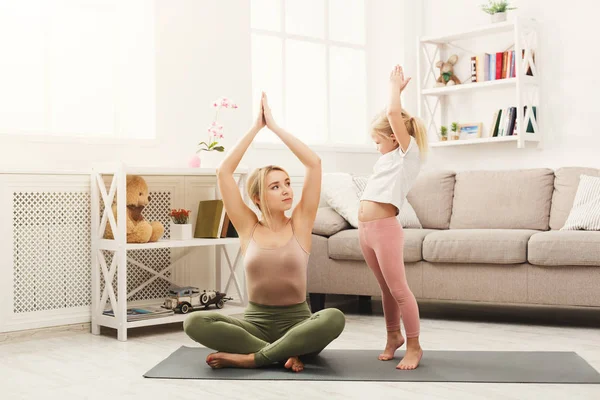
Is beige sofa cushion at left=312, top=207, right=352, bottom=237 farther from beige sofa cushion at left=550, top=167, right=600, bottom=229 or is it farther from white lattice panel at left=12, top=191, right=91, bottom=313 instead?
white lattice panel at left=12, top=191, right=91, bottom=313

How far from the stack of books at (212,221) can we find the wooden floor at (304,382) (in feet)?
1.71

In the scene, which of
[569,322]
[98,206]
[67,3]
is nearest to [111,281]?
[98,206]

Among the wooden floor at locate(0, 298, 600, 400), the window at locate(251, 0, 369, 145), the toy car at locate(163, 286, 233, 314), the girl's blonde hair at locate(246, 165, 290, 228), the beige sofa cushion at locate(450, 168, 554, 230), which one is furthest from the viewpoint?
the window at locate(251, 0, 369, 145)

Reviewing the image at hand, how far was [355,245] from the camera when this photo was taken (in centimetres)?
443

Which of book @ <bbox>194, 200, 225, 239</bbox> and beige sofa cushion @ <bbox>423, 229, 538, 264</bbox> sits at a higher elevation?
book @ <bbox>194, 200, 225, 239</bbox>

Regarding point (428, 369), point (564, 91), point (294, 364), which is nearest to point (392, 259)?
point (428, 369)

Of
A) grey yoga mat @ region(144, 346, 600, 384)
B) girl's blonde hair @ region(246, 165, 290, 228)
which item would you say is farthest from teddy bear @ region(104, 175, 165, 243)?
girl's blonde hair @ region(246, 165, 290, 228)

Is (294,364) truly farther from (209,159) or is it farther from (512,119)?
(512,119)

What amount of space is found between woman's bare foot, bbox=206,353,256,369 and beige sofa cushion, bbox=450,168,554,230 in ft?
7.30

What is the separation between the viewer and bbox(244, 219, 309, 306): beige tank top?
2967 mm

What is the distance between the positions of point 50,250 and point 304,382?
1.80 m

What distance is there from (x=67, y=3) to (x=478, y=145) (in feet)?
9.36

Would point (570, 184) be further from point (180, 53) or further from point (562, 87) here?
point (180, 53)

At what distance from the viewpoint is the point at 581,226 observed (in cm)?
418
